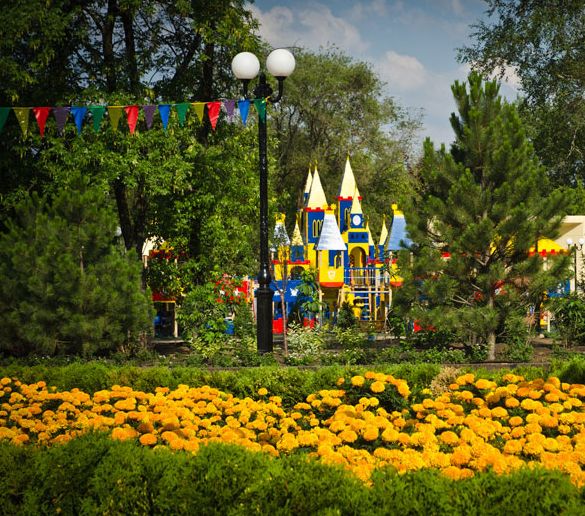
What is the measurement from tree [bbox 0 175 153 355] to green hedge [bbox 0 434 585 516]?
6.41m

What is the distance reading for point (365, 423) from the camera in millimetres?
5543

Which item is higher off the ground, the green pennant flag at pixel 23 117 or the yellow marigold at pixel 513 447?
the green pennant flag at pixel 23 117

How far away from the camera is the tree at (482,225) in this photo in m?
11.3

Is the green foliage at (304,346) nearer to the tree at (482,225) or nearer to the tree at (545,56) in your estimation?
the tree at (482,225)

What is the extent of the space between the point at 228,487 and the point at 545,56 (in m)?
18.6

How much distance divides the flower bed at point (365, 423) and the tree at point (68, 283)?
294 cm

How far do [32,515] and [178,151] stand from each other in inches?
431

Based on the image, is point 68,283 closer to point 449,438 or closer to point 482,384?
point 482,384

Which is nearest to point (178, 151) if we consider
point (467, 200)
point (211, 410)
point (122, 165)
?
point (122, 165)

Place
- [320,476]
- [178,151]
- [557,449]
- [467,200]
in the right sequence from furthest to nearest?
[178,151], [467,200], [557,449], [320,476]

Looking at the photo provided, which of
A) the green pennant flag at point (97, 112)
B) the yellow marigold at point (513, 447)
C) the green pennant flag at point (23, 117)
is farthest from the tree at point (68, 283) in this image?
the yellow marigold at point (513, 447)

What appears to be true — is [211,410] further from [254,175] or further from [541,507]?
[254,175]

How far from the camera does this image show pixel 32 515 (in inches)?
161

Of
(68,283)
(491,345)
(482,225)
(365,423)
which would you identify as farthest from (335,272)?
(365,423)
